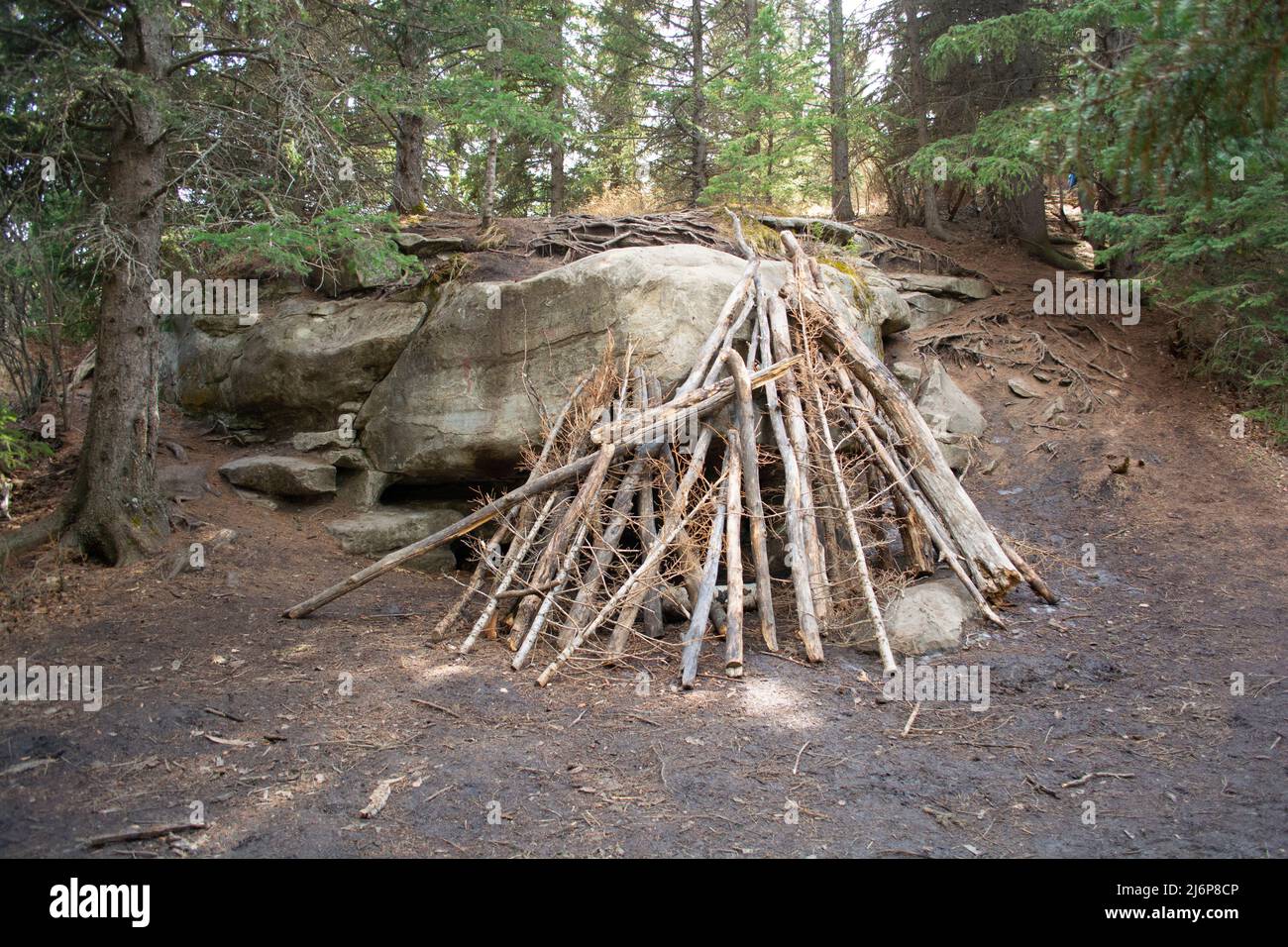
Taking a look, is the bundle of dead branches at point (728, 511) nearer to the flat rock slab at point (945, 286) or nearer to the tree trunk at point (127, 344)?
the tree trunk at point (127, 344)

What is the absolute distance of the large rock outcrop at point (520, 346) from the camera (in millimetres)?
7680

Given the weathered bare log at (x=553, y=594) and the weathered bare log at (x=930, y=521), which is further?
the weathered bare log at (x=930, y=521)

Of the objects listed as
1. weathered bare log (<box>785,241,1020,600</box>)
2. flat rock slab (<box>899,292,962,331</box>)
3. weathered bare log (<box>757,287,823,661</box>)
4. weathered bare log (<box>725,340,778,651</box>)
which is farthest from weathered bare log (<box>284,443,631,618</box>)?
flat rock slab (<box>899,292,962,331</box>)

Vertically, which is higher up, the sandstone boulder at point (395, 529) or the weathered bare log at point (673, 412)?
the weathered bare log at point (673, 412)

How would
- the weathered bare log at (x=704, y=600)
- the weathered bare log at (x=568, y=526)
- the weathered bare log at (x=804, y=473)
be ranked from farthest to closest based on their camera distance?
the weathered bare log at (x=568, y=526), the weathered bare log at (x=804, y=473), the weathered bare log at (x=704, y=600)

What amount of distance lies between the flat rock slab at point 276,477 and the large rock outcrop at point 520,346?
669 millimetres

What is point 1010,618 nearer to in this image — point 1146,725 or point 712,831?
point 1146,725

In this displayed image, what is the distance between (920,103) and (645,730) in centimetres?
1170

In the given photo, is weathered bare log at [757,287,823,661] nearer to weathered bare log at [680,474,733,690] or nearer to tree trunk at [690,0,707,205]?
weathered bare log at [680,474,733,690]

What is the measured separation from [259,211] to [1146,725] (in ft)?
25.2

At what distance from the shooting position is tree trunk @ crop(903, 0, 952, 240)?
1256cm

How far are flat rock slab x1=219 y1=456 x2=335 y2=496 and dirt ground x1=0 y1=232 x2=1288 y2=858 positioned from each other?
105cm

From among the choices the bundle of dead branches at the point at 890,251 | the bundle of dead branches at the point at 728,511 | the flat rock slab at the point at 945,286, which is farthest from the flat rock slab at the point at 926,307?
the bundle of dead branches at the point at 728,511

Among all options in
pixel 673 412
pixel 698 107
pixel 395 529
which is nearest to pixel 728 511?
pixel 673 412
